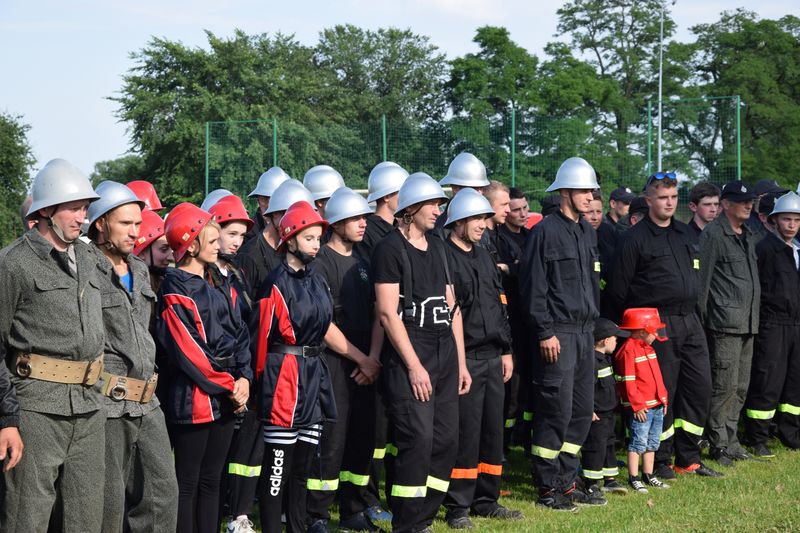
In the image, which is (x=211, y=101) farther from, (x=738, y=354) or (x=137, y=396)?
(x=137, y=396)

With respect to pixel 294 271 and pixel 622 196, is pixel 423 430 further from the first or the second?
pixel 622 196

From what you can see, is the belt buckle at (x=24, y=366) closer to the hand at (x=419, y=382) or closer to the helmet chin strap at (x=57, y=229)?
the helmet chin strap at (x=57, y=229)

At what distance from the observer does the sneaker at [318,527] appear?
6.50m

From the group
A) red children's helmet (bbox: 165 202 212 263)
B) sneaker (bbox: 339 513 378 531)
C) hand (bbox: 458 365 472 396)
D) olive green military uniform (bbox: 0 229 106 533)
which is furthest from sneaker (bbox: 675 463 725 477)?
olive green military uniform (bbox: 0 229 106 533)

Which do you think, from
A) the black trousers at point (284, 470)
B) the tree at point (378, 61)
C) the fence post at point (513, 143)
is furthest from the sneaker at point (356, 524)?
the tree at point (378, 61)

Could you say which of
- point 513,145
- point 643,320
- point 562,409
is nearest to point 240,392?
point 562,409

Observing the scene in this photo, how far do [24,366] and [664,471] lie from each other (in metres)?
5.74

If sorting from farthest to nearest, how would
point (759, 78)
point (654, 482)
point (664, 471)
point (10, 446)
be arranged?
point (759, 78) < point (664, 471) < point (654, 482) < point (10, 446)

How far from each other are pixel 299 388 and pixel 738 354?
199 inches

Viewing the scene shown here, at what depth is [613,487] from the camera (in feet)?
26.0

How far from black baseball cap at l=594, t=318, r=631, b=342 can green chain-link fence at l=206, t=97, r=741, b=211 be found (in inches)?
520

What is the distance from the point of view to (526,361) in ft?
29.4

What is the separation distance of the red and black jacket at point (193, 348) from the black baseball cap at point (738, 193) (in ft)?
18.3

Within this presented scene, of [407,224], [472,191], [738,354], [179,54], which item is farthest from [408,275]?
[179,54]
